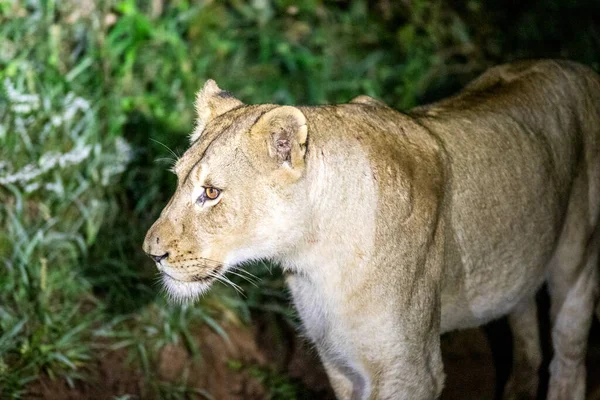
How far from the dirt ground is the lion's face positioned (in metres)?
1.57

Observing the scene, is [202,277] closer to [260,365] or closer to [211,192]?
[211,192]

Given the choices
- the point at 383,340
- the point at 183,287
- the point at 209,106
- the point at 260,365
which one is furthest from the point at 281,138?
the point at 260,365

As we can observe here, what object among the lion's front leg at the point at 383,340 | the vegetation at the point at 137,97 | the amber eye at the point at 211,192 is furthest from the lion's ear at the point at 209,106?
the vegetation at the point at 137,97

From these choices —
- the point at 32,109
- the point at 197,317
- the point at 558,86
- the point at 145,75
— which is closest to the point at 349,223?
the point at 558,86

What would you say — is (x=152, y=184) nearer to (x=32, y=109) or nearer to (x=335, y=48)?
(x=32, y=109)

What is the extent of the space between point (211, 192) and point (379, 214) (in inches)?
24.8

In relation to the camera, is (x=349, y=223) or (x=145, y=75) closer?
(x=349, y=223)

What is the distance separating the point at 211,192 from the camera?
135 inches

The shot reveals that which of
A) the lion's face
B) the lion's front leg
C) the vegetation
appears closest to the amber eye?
the lion's face

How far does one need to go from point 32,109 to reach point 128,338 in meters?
1.56

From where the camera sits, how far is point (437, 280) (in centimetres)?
373

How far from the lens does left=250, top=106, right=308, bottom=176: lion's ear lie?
330 centimetres

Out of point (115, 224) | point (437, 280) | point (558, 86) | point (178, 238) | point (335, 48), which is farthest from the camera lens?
point (335, 48)

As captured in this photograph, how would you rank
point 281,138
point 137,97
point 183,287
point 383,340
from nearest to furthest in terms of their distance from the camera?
point 281,138
point 383,340
point 183,287
point 137,97
